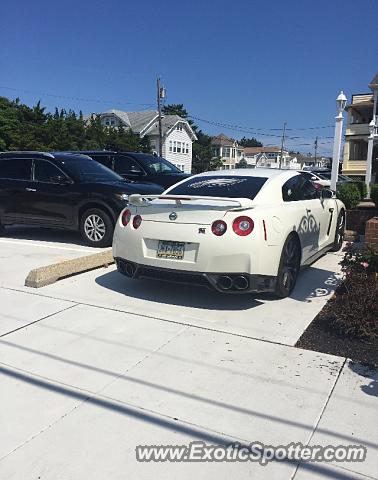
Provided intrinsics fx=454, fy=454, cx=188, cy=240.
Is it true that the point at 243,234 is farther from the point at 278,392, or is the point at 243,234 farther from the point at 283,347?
the point at 278,392

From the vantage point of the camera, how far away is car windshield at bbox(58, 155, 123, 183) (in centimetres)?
806

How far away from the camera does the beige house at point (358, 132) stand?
38.8m

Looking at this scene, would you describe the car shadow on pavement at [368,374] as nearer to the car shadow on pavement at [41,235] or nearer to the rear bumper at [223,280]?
the rear bumper at [223,280]

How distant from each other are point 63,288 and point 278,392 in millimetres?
3080

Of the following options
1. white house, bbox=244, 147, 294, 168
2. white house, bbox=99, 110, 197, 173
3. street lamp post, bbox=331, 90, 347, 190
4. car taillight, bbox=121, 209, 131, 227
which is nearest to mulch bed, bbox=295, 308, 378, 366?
car taillight, bbox=121, 209, 131, 227

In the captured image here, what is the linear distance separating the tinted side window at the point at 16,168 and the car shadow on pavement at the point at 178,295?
3.67 meters

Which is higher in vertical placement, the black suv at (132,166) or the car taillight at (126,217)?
the black suv at (132,166)

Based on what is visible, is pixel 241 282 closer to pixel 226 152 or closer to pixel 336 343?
pixel 336 343

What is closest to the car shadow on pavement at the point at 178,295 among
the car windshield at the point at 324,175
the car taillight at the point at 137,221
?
the car taillight at the point at 137,221

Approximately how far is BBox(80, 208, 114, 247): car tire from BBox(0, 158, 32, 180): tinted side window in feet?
5.02

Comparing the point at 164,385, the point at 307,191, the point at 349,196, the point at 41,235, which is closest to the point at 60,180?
the point at 41,235

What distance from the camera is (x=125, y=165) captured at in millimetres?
11227

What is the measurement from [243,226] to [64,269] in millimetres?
2503

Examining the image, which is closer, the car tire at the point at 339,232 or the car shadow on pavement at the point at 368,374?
the car shadow on pavement at the point at 368,374
